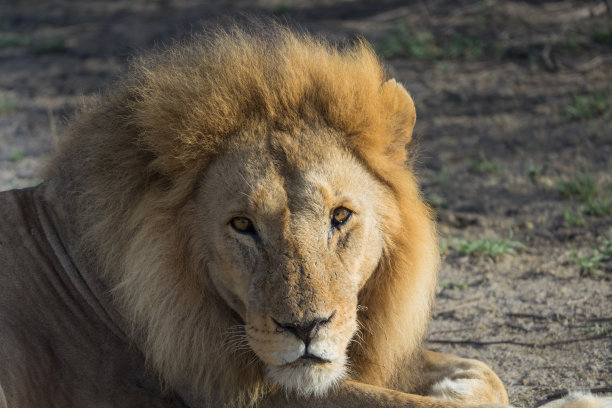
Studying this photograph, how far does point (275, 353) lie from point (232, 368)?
397 millimetres

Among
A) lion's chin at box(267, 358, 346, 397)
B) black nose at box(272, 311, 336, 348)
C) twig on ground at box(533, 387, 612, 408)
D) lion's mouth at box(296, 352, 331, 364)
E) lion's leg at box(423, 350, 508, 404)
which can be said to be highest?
black nose at box(272, 311, 336, 348)

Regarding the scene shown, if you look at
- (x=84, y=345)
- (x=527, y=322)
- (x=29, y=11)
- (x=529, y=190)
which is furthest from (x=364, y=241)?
(x=29, y=11)

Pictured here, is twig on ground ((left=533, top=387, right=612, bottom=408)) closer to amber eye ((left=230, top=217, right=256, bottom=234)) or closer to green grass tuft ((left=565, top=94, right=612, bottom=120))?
amber eye ((left=230, top=217, right=256, bottom=234))

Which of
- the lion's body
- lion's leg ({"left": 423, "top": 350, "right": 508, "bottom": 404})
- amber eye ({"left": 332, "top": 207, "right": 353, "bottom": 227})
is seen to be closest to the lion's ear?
amber eye ({"left": 332, "top": 207, "right": 353, "bottom": 227})

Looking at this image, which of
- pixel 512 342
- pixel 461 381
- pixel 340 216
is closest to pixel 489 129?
pixel 512 342

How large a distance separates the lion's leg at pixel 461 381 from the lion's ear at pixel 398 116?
39.1 inches

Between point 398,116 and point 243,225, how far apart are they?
812mm

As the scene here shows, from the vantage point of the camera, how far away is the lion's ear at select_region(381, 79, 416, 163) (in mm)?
3219

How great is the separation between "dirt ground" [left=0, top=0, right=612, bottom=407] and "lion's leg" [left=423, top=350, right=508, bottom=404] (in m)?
0.21

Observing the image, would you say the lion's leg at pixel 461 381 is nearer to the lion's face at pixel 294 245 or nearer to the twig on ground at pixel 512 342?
the twig on ground at pixel 512 342

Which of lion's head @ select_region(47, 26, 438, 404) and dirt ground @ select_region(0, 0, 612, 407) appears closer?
lion's head @ select_region(47, 26, 438, 404)

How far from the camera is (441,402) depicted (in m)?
2.99

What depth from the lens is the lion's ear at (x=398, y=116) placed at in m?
3.22

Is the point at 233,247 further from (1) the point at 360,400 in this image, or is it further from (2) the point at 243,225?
(1) the point at 360,400
